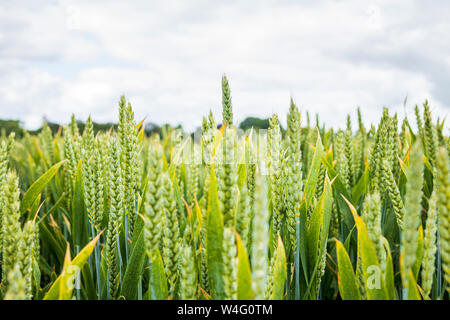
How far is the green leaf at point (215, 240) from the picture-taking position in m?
0.82

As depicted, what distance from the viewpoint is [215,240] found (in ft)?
2.75

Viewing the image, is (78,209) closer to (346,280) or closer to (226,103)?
(226,103)

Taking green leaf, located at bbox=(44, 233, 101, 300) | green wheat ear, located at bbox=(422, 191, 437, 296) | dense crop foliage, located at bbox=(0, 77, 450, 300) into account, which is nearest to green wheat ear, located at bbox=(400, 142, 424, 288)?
dense crop foliage, located at bbox=(0, 77, 450, 300)

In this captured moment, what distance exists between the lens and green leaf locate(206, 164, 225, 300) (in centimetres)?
82

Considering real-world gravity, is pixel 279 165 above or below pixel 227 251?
above

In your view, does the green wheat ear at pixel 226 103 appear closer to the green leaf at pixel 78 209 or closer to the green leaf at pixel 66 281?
the green leaf at pixel 66 281

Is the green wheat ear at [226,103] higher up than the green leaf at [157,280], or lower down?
higher up

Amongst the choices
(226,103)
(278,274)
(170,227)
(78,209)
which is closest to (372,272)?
(278,274)

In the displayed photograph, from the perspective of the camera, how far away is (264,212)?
608mm

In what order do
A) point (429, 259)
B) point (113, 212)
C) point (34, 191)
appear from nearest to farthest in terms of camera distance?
point (429, 259) < point (113, 212) < point (34, 191)

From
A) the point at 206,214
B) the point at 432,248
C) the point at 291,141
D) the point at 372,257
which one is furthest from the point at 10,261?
the point at 432,248

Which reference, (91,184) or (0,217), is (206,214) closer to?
(91,184)

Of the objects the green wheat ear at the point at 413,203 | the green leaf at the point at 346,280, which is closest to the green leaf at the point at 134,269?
the green leaf at the point at 346,280

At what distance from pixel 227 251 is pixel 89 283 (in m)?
0.96
